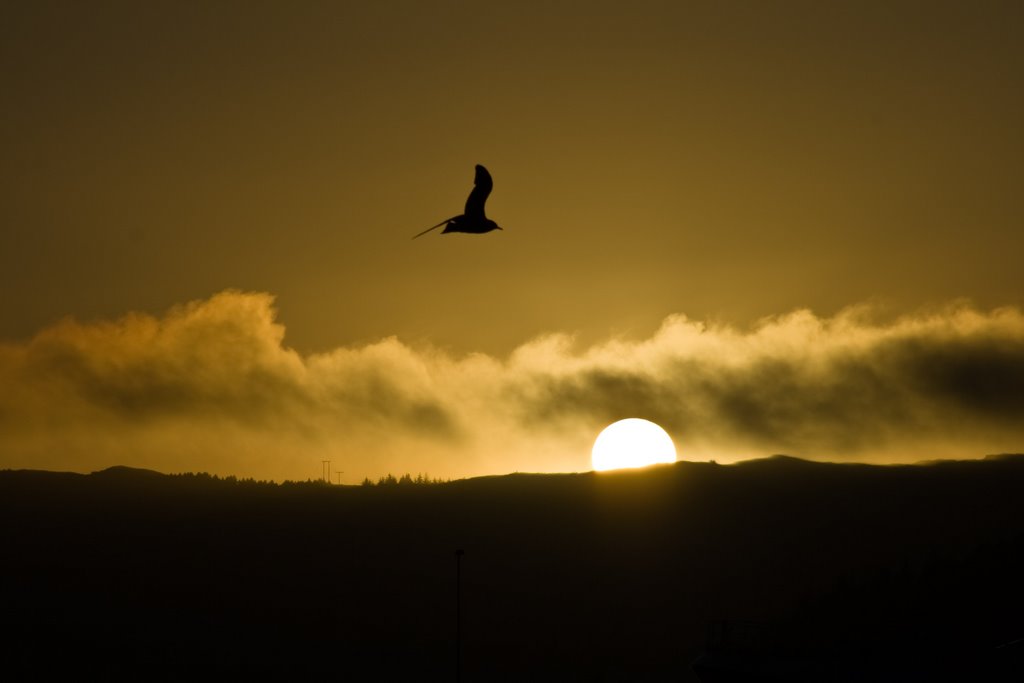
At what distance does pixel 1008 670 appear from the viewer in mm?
54094

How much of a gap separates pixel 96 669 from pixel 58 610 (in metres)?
31.3

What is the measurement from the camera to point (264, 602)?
199 metres

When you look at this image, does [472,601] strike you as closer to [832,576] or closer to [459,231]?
[832,576]

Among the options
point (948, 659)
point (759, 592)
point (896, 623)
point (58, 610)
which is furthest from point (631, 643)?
point (948, 659)

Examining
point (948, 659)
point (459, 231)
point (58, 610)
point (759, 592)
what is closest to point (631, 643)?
point (759, 592)

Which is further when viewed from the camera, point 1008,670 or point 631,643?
point 631,643

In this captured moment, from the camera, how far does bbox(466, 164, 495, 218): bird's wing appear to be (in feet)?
148

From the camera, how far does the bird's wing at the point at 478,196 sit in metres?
45.0

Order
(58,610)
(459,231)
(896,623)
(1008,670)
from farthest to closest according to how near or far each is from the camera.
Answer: (58,610)
(896,623)
(1008,670)
(459,231)

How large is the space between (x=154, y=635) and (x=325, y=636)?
2196cm

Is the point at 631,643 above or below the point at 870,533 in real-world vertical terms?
below

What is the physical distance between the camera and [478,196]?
45125 millimetres

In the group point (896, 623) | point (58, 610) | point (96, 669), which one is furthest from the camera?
point (58, 610)

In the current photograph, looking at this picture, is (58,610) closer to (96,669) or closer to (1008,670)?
(96,669)
